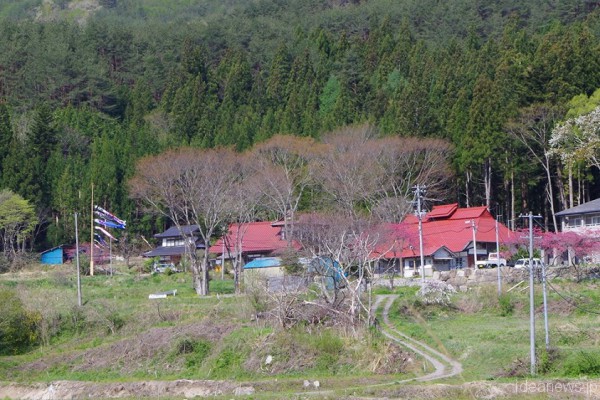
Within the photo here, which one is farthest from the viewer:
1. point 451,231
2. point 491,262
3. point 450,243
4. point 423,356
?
point 451,231

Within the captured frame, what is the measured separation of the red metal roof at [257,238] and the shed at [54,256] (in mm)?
9389

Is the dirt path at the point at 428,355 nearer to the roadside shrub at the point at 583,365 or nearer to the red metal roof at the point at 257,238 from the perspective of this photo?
the roadside shrub at the point at 583,365

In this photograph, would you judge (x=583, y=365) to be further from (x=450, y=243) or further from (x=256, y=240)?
(x=256, y=240)

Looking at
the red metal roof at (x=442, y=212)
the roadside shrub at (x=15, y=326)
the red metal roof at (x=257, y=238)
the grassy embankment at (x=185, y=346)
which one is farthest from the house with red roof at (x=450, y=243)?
the roadside shrub at (x=15, y=326)

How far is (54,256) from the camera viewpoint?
180ft

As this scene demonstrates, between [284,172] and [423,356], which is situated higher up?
[284,172]

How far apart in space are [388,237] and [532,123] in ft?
34.7

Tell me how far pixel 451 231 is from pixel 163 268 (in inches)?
617

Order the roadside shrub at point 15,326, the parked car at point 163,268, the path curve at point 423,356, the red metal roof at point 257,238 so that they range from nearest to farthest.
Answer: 1. the path curve at point 423,356
2. the roadside shrub at point 15,326
3. the parked car at point 163,268
4. the red metal roof at point 257,238

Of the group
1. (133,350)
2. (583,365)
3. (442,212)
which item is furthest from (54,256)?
(583,365)

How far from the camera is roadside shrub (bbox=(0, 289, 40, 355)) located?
109 feet

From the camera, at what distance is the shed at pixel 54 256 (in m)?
54.7

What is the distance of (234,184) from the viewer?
45.6 meters

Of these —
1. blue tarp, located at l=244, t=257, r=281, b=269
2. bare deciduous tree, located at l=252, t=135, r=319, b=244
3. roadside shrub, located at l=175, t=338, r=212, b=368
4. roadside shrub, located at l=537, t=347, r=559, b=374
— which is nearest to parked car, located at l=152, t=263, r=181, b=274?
blue tarp, located at l=244, t=257, r=281, b=269
